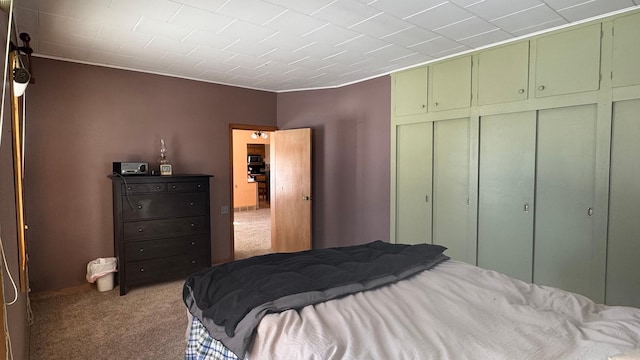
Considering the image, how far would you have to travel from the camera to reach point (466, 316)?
5.23ft

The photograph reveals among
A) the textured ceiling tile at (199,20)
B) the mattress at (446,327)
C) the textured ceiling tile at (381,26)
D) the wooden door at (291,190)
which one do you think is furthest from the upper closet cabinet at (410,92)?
the mattress at (446,327)

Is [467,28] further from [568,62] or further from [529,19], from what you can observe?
[568,62]

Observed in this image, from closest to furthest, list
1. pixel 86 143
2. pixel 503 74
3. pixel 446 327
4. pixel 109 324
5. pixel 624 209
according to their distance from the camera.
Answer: pixel 446 327 → pixel 624 209 → pixel 109 324 → pixel 503 74 → pixel 86 143

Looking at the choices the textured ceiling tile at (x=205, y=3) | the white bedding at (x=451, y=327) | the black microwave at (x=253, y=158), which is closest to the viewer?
the white bedding at (x=451, y=327)

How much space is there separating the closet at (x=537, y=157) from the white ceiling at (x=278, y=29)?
233mm

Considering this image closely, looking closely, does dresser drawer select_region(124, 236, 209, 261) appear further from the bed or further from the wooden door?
the bed

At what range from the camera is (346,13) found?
99.7 inches

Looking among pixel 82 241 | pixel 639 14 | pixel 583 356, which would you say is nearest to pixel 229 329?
pixel 583 356

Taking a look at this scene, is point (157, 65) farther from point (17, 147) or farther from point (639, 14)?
point (639, 14)

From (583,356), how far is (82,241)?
440 centimetres

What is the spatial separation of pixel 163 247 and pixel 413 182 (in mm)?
2954

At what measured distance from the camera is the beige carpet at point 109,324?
2549mm

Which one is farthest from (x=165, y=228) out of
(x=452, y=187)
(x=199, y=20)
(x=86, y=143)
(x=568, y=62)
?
(x=568, y=62)

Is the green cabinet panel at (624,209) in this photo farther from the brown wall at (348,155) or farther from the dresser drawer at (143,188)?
the dresser drawer at (143,188)
